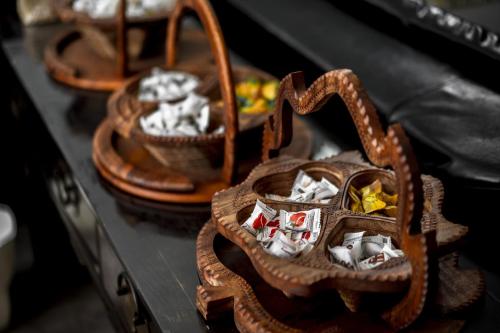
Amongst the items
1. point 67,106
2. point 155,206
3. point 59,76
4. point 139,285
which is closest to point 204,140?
point 155,206

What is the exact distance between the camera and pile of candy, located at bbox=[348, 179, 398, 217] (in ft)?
3.15

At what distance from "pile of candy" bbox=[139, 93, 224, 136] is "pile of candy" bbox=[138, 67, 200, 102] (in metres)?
0.08

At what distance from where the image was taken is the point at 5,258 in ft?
6.82

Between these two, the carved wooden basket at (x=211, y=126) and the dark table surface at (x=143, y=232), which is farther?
the carved wooden basket at (x=211, y=126)

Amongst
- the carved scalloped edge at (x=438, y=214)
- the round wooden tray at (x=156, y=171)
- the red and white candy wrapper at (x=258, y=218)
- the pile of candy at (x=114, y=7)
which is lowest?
the round wooden tray at (x=156, y=171)

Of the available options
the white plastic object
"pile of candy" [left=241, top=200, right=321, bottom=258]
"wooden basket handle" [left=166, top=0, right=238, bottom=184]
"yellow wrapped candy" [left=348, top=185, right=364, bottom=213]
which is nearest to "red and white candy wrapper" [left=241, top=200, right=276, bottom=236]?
"pile of candy" [left=241, top=200, right=321, bottom=258]

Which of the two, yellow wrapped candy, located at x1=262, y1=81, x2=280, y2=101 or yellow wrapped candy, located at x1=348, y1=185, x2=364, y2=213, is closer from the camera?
yellow wrapped candy, located at x1=348, y1=185, x2=364, y2=213

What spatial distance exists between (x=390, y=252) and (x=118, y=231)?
0.55 metres

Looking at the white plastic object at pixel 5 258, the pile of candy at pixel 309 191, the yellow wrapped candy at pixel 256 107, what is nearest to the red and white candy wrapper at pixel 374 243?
the pile of candy at pixel 309 191

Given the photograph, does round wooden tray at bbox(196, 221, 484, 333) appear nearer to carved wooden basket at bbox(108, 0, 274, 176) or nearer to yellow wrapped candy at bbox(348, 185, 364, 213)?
yellow wrapped candy at bbox(348, 185, 364, 213)

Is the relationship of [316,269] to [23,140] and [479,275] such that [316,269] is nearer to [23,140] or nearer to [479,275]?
[479,275]

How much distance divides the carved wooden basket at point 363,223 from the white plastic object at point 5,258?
1.26 m

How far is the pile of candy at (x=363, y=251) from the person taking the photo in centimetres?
86

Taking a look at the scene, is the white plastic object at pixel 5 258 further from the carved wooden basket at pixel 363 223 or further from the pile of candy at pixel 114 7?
the carved wooden basket at pixel 363 223
